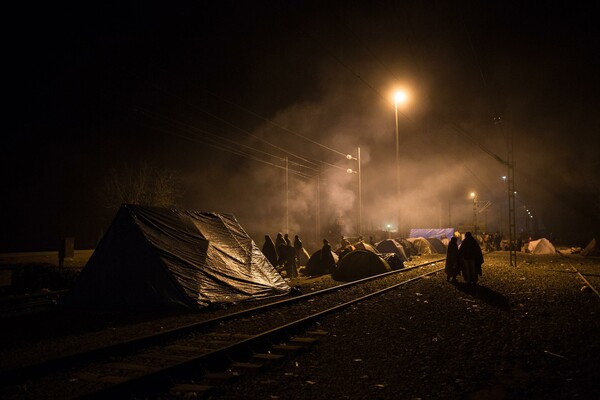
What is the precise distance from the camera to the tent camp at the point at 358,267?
17.0 meters

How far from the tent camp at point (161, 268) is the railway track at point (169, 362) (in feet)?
6.16

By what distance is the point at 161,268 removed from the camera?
983cm

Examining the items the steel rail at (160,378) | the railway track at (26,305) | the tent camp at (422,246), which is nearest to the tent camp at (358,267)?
the railway track at (26,305)

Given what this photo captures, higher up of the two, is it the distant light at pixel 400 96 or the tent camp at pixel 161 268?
the distant light at pixel 400 96

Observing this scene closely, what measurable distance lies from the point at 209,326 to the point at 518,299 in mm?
8342

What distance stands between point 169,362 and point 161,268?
4.38m

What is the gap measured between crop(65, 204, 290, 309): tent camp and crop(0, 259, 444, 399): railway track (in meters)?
1.88

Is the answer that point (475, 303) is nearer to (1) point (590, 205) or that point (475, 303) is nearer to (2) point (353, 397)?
(2) point (353, 397)

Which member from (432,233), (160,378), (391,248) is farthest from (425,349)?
(432,233)

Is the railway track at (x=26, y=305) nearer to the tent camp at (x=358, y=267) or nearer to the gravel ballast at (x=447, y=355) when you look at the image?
the gravel ballast at (x=447, y=355)

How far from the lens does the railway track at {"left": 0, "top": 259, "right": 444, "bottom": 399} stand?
15.5ft

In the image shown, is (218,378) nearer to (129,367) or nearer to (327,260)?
(129,367)

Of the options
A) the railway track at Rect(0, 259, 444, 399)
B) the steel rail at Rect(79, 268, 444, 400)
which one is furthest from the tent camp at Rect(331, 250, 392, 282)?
the steel rail at Rect(79, 268, 444, 400)

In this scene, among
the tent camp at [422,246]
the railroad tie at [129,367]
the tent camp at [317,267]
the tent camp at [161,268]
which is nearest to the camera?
the railroad tie at [129,367]
